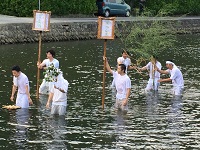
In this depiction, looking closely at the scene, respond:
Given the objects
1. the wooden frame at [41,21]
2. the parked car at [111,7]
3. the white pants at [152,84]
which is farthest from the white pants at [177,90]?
the parked car at [111,7]

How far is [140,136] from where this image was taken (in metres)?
21.8

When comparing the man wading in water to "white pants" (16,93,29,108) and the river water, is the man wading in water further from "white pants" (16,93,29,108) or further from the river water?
"white pants" (16,93,29,108)

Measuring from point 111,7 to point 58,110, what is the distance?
136 ft

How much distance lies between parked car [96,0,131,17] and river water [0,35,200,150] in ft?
93.3

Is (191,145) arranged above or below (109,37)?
below

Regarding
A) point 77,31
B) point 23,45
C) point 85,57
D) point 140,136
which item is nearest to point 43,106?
point 140,136

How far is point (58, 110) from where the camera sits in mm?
24438

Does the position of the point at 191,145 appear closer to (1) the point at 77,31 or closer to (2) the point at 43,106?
(2) the point at 43,106

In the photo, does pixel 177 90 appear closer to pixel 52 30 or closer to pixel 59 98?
pixel 59 98

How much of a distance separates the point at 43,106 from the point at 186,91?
708 cm

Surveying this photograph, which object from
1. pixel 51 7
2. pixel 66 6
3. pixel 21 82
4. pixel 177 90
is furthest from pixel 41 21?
pixel 66 6

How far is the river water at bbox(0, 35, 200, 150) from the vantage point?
20.9 metres

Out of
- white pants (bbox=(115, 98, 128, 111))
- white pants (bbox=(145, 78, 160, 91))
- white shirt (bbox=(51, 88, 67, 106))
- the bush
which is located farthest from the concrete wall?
white shirt (bbox=(51, 88, 67, 106))

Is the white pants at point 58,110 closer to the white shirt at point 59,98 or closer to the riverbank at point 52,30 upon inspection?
the white shirt at point 59,98
